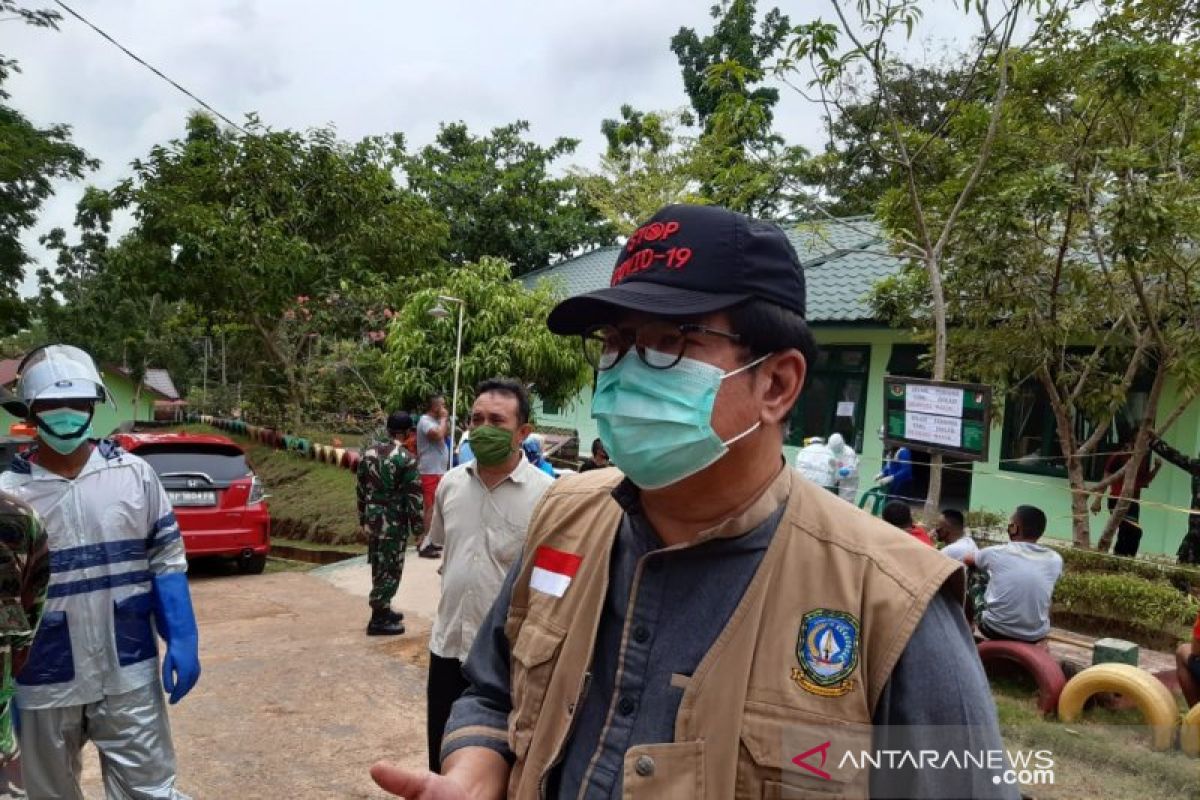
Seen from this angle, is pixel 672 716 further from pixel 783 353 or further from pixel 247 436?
pixel 247 436

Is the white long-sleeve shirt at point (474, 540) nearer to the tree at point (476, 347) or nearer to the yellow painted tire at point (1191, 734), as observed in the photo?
the yellow painted tire at point (1191, 734)

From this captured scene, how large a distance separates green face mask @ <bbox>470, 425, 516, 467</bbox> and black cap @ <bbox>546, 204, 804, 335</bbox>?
236 centimetres

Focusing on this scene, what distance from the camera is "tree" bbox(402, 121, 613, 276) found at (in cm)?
2414

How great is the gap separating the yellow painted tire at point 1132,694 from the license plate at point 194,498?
7.58 metres

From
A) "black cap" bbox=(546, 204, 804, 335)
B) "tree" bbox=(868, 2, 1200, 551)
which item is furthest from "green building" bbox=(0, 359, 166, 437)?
"black cap" bbox=(546, 204, 804, 335)

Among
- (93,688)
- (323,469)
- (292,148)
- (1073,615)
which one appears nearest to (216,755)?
(93,688)

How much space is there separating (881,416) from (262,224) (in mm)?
10767

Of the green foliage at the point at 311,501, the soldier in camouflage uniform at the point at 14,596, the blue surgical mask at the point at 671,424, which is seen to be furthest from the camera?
the green foliage at the point at 311,501

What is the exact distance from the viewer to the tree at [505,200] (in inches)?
950

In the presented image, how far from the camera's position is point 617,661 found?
4.94 feet

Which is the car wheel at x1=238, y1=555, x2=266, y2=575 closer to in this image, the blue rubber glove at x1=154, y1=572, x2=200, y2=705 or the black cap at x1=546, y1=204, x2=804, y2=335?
the blue rubber glove at x1=154, y1=572, x2=200, y2=705

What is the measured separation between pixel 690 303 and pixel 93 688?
2.70 meters

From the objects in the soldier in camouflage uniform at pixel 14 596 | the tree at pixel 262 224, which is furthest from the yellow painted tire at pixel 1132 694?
the tree at pixel 262 224

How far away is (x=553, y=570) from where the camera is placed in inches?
66.6
